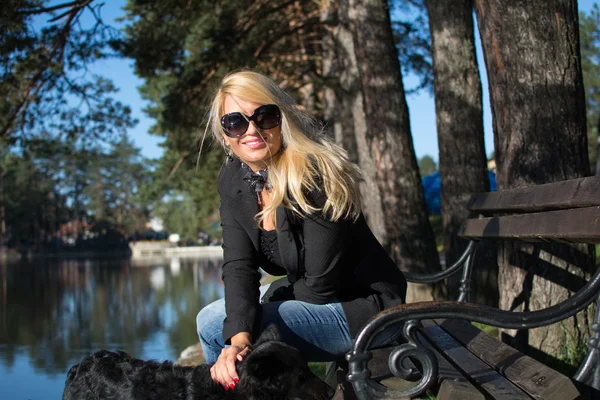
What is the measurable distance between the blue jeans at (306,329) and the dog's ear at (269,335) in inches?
5.0

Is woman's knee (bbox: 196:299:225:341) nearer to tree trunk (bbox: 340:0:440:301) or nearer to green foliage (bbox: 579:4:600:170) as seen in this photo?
tree trunk (bbox: 340:0:440:301)

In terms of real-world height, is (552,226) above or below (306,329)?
above

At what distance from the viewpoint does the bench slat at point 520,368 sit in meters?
2.26

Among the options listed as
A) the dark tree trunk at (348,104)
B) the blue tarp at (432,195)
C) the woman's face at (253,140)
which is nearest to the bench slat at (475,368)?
the woman's face at (253,140)

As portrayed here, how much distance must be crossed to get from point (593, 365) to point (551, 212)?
0.71 m

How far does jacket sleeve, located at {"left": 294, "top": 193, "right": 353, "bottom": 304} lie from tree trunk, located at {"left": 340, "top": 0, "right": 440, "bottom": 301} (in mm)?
4821

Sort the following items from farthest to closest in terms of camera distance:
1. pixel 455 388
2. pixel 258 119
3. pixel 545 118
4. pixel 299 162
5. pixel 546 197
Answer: pixel 545 118 → pixel 546 197 → pixel 258 119 → pixel 299 162 → pixel 455 388

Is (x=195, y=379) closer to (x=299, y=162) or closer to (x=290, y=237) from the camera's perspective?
(x=290, y=237)

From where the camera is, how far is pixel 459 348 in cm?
309

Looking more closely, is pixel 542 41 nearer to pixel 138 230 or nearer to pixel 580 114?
pixel 580 114

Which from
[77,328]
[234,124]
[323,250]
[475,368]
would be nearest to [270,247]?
[323,250]

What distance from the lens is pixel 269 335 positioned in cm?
263

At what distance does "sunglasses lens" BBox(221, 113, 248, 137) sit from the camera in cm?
305

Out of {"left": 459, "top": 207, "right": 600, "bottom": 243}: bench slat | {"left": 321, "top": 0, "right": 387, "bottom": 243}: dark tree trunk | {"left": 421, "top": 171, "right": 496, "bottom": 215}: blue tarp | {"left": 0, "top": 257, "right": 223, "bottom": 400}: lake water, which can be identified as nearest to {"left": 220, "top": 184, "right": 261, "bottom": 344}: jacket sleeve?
{"left": 459, "top": 207, "right": 600, "bottom": 243}: bench slat
